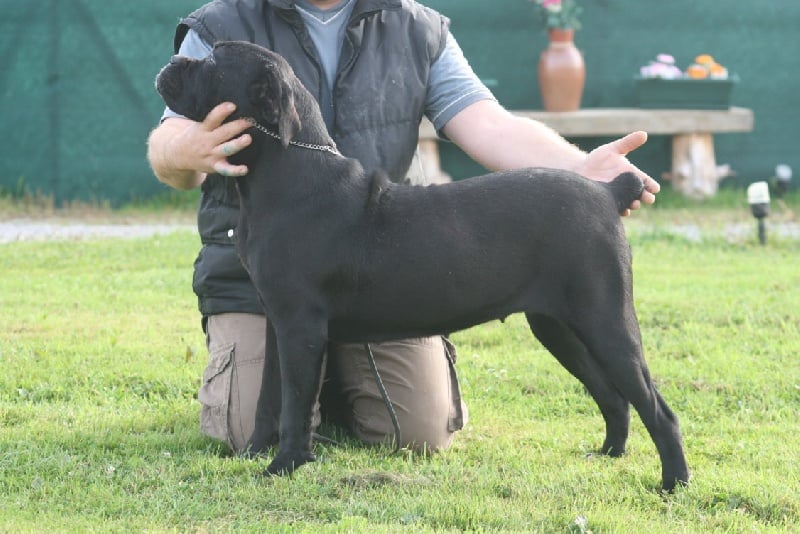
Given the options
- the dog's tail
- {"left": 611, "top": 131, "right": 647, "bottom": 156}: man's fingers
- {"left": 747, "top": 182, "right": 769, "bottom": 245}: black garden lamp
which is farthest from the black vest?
{"left": 747, "top": 182, "right": 769, "bottom": 245}: black garden lamp

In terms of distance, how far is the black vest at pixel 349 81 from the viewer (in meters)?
4.53

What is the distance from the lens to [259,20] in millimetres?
4551

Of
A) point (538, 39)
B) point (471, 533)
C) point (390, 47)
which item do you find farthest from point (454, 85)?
point (538, 39)

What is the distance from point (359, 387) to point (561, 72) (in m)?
6.45

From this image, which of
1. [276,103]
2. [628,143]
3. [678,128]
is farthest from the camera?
[678,128]

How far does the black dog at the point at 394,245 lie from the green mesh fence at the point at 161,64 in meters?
6.65

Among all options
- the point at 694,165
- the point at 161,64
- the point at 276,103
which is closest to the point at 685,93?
the point at 694,165

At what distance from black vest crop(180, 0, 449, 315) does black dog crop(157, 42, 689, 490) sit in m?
0.63

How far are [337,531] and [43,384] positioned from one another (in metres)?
→ 2.20

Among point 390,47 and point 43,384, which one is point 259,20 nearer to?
point 390,47

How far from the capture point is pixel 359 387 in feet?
15.7

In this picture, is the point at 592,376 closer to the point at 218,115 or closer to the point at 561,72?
the point at 218,115

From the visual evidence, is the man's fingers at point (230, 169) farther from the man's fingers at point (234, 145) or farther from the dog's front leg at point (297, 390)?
the dog's front leg at point (297, 390)

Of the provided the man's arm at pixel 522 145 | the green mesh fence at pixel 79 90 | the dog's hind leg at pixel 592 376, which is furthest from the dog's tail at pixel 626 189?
the green mesh fence at pixel 79 90
